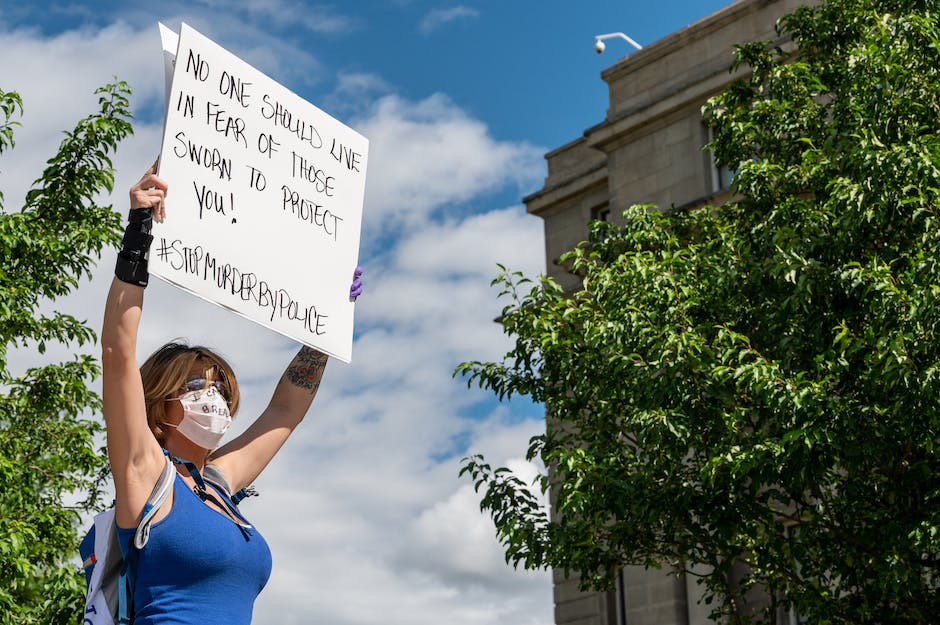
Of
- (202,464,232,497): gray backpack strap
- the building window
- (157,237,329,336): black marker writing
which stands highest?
the building window

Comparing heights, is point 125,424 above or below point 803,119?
below

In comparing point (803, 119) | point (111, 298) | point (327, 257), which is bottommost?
point (111, 298)

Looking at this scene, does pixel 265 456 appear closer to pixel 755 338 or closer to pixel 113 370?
pixel 113 370

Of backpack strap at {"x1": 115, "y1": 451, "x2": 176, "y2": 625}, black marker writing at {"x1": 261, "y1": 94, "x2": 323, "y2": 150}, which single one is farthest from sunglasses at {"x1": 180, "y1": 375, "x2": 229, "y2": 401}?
black marker writing at {"x1": 261, "y1": 94, "x2": 323, "y2": 150}

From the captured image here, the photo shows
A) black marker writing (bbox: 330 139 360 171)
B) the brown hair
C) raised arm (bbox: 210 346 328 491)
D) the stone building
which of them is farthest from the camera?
the stone building

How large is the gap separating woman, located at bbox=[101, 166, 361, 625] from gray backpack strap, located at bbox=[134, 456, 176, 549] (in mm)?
16

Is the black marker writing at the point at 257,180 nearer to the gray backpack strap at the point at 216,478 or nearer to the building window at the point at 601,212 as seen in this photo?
the gray backpack strap at the point at 216,478

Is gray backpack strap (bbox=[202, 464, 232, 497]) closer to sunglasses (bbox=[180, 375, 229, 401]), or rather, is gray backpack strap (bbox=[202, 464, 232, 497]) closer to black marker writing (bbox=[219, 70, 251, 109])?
sunglasses (bbox=[180, 375, 229, 401])

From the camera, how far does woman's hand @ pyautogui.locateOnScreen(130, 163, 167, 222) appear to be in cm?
380

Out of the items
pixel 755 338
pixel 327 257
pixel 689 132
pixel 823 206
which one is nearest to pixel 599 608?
pixel 689 132

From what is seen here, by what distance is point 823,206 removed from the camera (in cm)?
1376

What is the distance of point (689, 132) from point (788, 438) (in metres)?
17.2

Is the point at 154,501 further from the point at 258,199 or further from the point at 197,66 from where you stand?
the point at 197,66

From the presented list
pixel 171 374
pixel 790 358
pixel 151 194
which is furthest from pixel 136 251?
pixel 790 358
